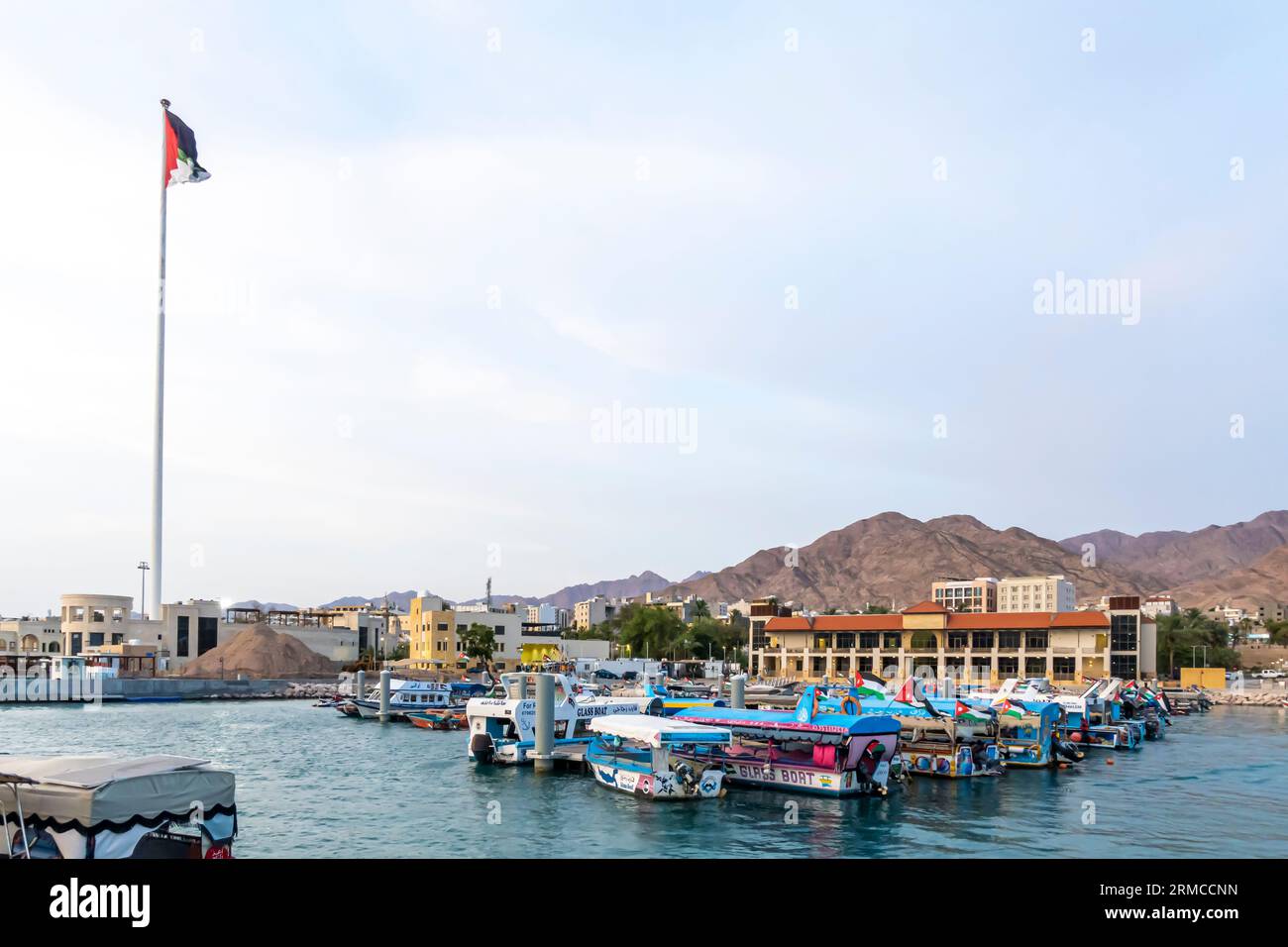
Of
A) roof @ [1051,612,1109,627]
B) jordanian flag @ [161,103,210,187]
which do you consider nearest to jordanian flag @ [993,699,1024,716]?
roof @ [1051,612,1109,627]

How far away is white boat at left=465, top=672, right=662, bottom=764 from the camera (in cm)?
4884

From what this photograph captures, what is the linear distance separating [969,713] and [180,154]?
9801 cm

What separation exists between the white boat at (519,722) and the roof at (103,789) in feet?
108

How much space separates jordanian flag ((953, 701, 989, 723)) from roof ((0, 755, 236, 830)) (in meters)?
42.3

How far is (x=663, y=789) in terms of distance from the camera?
37.3m

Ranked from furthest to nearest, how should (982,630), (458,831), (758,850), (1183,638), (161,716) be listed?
(1183,638) < (982,630) < (161,716) < (458,831) < (758,850)

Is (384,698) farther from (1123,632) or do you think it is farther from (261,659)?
(1123,632)

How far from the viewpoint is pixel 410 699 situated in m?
80.9

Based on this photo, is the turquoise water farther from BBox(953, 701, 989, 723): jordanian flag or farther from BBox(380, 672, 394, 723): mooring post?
BBox(380, 672, 394, 723): mooring post

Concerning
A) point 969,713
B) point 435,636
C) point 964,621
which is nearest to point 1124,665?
point 964,621

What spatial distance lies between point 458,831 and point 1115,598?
10592 cm

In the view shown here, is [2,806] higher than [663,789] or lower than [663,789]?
higher
